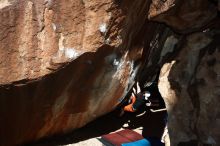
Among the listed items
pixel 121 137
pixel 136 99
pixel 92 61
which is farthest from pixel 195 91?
pixel 136 99

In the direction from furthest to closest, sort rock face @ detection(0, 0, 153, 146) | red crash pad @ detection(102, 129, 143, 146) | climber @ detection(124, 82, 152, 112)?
1. climber @ detection(124, 82, 152, 112)
2. red crash pad @ detection(102, 129, 143, 146)
3. rock face @ detection(0, 0, 153, 146)

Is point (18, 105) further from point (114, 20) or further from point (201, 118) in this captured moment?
point (201, 118)

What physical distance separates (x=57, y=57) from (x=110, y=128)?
1.41 m

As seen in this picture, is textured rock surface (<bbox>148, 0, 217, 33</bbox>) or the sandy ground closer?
textured rock surface (<bbox>148, 0, 217, 33</bbox>)

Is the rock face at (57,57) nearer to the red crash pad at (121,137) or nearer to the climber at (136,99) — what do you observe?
the red crash pad at (121,137)

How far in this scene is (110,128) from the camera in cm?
433

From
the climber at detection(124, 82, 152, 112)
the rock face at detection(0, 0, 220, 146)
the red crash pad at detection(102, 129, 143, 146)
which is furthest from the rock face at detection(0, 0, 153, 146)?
the climber at detection(124, 82, 152, 112)

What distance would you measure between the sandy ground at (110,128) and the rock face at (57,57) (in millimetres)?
224

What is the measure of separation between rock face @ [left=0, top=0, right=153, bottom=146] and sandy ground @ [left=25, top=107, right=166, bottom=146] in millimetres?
224

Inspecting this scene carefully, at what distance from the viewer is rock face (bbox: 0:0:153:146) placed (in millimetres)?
3047

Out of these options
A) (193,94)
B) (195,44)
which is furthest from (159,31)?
(193,94)

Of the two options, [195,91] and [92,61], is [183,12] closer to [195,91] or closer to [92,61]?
[195,91]

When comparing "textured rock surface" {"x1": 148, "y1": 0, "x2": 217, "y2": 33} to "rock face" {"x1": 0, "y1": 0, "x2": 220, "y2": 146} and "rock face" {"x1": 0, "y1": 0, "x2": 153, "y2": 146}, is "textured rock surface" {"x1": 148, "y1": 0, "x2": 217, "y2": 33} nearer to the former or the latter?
"rock face" {"x1": 0, "y1": 0, "x2": 220, "y2": 146}

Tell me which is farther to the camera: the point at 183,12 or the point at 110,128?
the point at 110,128
